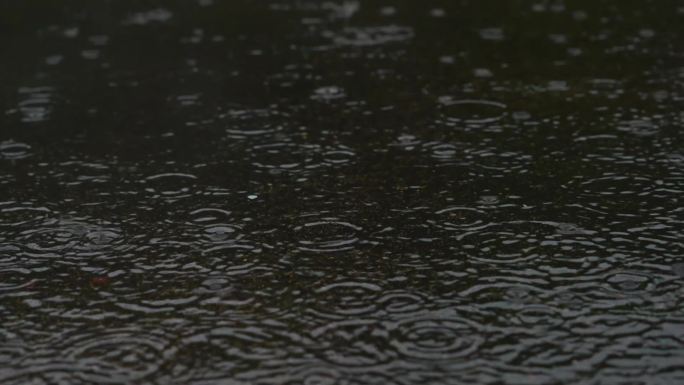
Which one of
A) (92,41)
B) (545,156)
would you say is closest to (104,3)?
(92,41)

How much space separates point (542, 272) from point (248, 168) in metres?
3.39

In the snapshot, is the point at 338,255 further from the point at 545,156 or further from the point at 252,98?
the point at 252,98

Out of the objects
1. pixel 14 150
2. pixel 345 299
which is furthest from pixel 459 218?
pixel 14 150

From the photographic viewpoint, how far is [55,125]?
10.0 meters

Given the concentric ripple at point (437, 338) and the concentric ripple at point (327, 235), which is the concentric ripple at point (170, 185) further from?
the concentric ripple at point (437, 338)

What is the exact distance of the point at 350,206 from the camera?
752 centimetres

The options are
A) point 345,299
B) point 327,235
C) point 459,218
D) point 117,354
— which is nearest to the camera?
point 117,354

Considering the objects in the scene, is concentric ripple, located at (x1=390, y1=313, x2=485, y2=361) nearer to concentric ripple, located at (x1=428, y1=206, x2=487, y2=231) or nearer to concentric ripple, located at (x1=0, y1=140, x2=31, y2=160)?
concentric ripple, located at (x1=428, y1=206, x2=487, y2=231)

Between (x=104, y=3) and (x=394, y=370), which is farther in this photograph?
(x=104, y=3)

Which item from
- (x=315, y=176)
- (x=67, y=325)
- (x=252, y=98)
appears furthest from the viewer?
(x=252, y=98)

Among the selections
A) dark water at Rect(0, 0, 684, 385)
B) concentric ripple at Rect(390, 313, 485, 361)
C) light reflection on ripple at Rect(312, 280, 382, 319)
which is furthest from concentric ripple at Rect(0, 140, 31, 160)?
concentric ripple at Rect(390, 313, 485, 361)

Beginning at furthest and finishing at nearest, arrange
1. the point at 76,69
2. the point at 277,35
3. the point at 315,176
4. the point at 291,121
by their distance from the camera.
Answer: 1. the point at 277,35
2. the point at 76,69
3. the point at 291,121
4. the point at 315,176

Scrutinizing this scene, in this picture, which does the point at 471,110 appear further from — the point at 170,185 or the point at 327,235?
the point at 170,185

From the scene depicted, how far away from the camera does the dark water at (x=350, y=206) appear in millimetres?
5480
